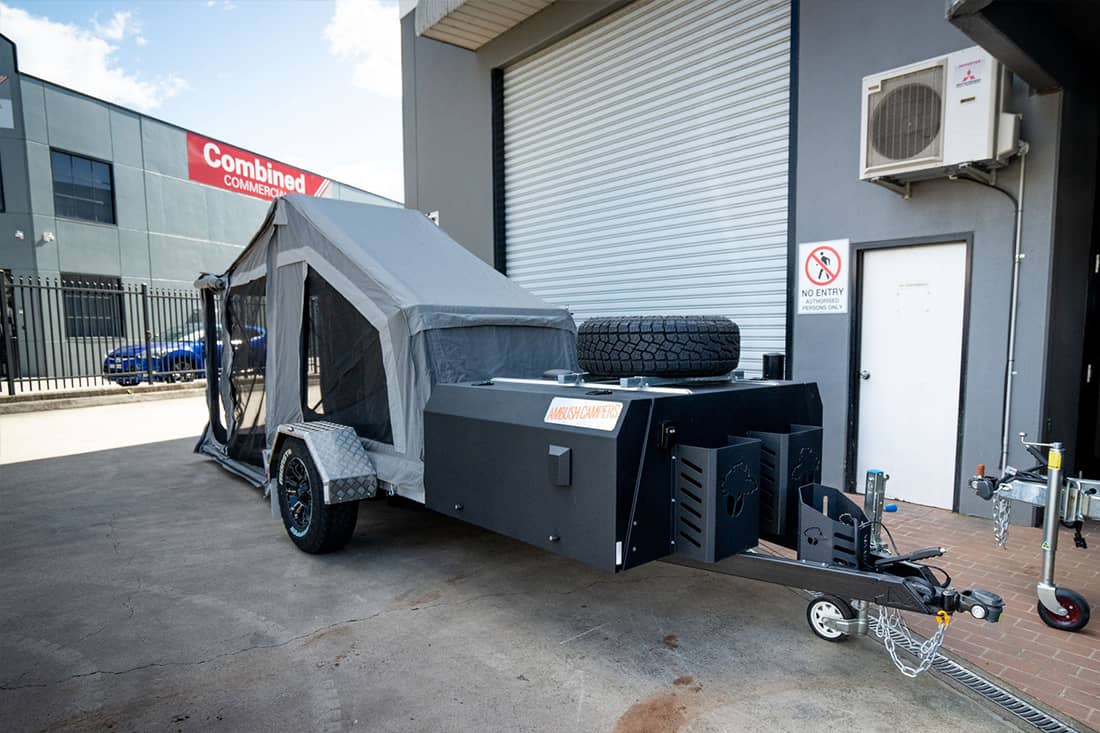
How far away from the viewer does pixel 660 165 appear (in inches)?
292

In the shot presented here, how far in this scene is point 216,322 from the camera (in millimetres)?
7328

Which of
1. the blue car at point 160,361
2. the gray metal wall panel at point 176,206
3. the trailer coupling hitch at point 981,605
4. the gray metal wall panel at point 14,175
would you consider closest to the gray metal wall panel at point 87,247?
the gray metal wall panel at point 14,175

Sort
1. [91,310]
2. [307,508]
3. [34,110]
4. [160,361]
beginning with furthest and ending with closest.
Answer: [91,310], [34,110], [160,361], [307,508]

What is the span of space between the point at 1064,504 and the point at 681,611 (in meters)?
1.96

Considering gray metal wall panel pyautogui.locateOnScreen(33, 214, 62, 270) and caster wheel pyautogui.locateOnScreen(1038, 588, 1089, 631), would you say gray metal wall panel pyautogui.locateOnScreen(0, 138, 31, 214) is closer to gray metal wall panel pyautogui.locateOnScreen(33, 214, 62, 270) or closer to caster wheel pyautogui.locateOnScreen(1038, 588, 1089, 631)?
gray metal wall panel pyautogui.locateOnScreen(33, 214, 62, 270)

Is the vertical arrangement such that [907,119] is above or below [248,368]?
above

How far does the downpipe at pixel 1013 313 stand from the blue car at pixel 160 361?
14.5m

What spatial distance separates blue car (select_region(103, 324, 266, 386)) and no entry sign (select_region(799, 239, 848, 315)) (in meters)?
13.0

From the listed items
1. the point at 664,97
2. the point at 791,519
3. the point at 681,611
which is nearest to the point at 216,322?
the point at 664,97

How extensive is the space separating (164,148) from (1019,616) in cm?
2250

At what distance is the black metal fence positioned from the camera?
13.8 m

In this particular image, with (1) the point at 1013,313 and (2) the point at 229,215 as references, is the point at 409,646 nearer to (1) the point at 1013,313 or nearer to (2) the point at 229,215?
(1) the point at 1013,313

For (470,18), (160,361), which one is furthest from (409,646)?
(160,361)

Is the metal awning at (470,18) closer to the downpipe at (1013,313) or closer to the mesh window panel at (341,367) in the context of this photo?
the mesh window panel at (341,367)
